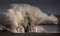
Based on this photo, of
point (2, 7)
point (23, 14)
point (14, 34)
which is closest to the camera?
point (14, 34)

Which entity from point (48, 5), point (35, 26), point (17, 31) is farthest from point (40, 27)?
point (48, 5)

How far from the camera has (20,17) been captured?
751 mm

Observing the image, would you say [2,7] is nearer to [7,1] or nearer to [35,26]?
[7,1]

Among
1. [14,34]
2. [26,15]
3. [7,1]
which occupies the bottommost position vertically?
[14,34]

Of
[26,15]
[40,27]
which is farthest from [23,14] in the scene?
[40,27]

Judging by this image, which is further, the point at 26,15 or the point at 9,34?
the point at 26,15

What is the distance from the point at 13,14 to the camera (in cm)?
74

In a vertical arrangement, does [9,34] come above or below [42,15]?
below

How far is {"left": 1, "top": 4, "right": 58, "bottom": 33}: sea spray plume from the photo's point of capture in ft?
2.36

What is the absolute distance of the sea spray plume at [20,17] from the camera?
72 cm

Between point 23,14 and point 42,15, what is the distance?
11cm

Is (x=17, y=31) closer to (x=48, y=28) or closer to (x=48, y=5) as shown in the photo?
(x=48, y=28)

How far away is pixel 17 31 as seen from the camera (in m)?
0.72

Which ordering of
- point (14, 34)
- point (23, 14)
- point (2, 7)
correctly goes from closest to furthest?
point (14, 34), point (23, 14), point (2, 7)
